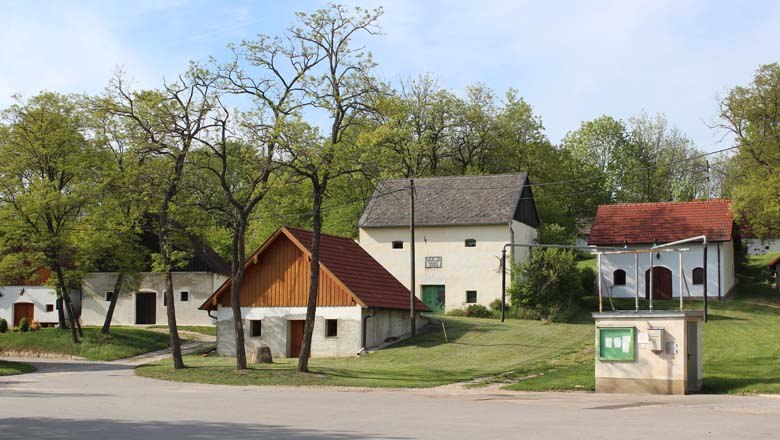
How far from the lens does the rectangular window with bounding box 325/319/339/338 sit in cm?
4025

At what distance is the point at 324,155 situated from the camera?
100.0 feet

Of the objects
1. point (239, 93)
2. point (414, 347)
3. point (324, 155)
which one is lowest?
point (414, 347)

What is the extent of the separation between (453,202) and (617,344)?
3070 cm

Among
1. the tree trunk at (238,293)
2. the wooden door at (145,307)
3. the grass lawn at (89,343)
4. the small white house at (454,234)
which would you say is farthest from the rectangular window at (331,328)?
the wooden door at (145,307)

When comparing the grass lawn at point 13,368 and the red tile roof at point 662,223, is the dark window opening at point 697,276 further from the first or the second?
the grass lawn at point 13,368

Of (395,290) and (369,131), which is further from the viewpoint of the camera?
(395,290)

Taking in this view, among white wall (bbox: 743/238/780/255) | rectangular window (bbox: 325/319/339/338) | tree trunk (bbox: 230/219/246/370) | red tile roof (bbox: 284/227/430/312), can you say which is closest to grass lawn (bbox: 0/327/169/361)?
rectangular window (bbox: 325/319/339/338)

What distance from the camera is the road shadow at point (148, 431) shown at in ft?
45.9

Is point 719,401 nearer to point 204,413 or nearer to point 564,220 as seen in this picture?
point 204,413

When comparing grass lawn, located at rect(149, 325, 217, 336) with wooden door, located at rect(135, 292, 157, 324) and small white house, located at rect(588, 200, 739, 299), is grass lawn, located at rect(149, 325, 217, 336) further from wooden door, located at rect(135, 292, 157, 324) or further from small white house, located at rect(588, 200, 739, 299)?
small white house, located at rect(588, 200, 739, 299)

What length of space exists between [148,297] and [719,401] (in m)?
41.6

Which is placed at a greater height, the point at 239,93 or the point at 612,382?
the point at 239,93

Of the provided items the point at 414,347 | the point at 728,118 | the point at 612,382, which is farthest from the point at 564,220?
the point at 612,382

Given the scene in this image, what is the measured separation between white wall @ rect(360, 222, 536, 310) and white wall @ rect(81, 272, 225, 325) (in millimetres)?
10665
